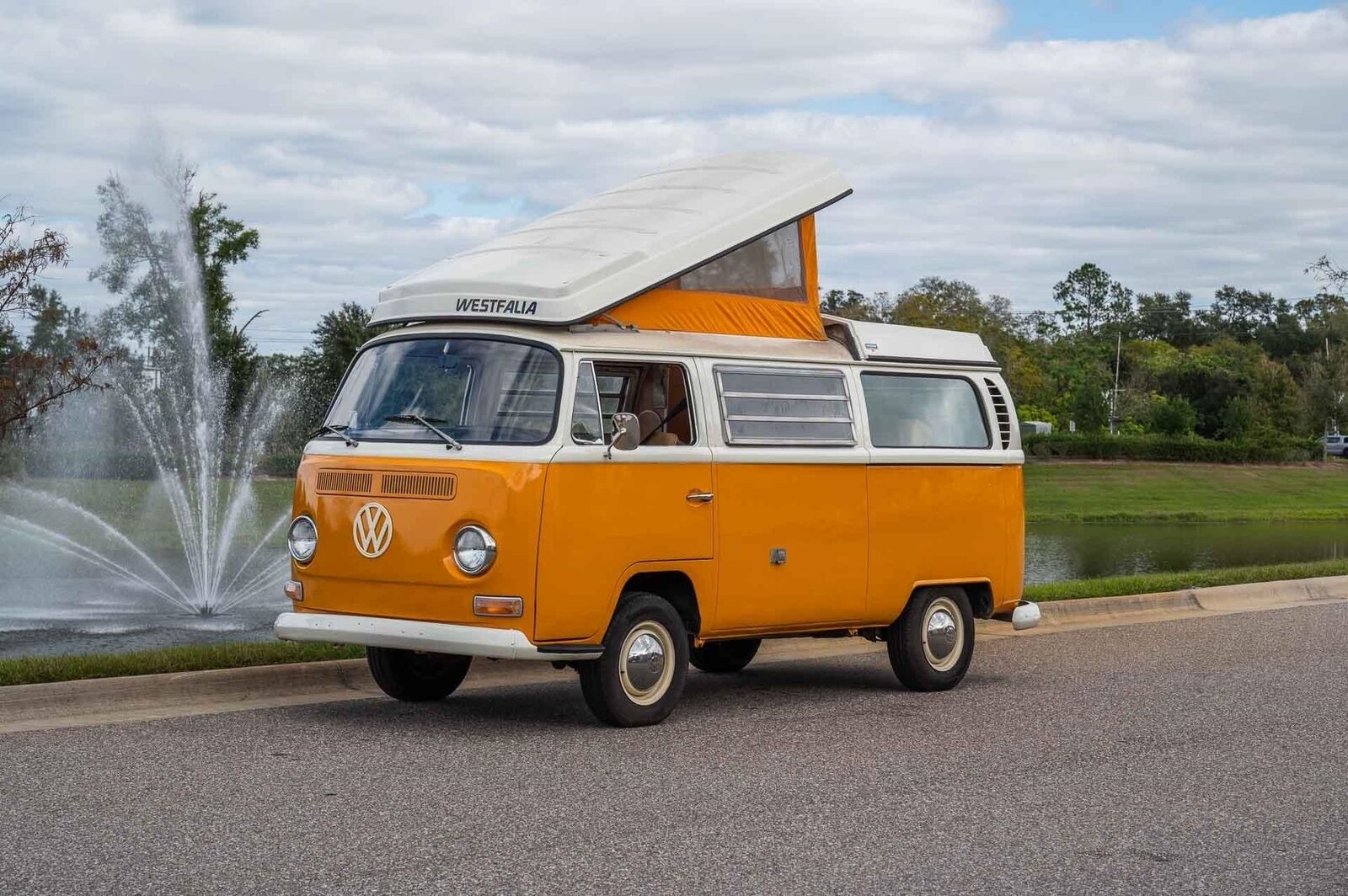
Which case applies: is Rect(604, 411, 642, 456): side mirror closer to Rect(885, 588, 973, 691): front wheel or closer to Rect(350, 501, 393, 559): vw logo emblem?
Rect(350, 501, 393, 559): vw logo emblem

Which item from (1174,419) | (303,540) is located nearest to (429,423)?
(303,540)

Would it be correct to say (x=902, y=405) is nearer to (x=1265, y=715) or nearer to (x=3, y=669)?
(x=1265, y=715)

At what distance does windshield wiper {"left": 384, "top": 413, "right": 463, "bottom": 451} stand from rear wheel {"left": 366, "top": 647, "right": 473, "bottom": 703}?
5.17ft

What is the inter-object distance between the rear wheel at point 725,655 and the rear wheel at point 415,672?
2538 mm

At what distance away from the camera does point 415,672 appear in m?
10.5

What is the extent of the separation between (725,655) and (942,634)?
1.77 m

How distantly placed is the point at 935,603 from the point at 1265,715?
7.69 ft

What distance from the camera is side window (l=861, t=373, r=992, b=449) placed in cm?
1153

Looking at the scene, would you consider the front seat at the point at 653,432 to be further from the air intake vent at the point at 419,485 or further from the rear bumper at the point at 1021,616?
the rear bumper at the point at 1021,616

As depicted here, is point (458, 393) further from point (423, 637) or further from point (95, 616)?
point (95, 616)

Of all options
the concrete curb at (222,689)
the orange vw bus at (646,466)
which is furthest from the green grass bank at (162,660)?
the orange vw bus at (646,466)

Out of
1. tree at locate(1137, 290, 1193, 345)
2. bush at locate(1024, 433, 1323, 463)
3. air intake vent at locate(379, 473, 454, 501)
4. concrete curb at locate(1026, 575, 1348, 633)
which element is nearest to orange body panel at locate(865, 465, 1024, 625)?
air intake vent at locate(379, 473, 454, 501)

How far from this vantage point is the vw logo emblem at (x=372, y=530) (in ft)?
30.1

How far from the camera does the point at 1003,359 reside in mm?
72438
